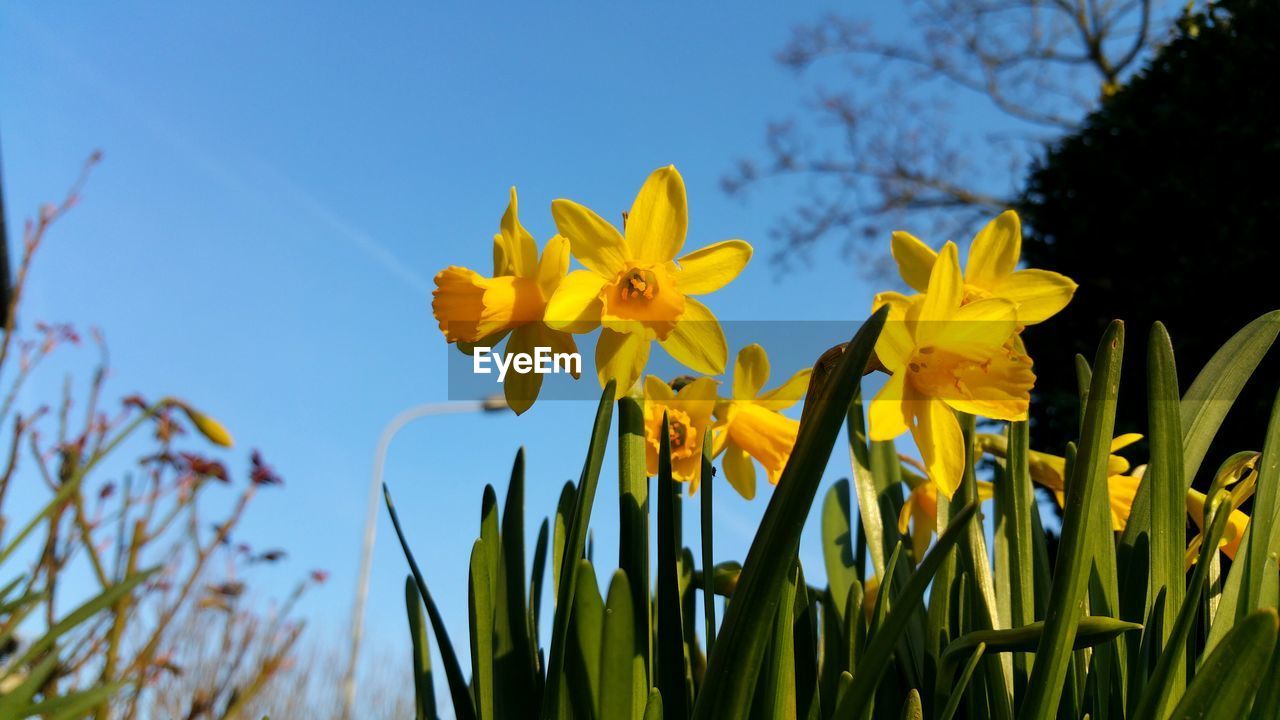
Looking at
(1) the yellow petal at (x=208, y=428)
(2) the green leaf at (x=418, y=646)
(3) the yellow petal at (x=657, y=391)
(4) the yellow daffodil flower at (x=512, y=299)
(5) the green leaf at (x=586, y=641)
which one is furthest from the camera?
(1) the yellow petal at (x=208, y=428)

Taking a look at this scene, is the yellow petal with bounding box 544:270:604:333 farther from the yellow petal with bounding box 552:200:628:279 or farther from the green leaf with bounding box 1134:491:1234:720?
the green leaf with bounding box 1134:491:1234:720

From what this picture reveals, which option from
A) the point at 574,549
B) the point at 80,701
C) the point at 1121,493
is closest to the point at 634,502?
the point at 574,549

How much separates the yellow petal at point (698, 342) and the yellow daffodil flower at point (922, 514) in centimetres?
39

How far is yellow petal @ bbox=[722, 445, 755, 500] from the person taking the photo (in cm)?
95

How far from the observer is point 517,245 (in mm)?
757

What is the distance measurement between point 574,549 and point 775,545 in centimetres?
22

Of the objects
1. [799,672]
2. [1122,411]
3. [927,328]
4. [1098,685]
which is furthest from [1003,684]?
[1122,411]

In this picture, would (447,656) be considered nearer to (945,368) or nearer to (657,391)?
(657,391)

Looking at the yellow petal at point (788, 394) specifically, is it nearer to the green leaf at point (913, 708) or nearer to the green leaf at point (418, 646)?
the green leaf at point (913, 708)

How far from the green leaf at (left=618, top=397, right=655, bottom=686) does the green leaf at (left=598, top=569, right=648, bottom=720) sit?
79 millimetres

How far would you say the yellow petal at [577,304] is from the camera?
70cm

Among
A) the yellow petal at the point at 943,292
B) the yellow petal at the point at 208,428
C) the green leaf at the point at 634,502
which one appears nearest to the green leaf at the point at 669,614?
the green leaf at the point at 634,502

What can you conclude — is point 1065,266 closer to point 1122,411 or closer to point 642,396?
point 1122,411

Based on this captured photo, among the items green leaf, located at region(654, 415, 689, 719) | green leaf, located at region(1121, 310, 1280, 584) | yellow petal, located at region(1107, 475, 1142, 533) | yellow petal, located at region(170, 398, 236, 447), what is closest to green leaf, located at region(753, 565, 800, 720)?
green leaf, located at region(654, 415, 689, 719)
